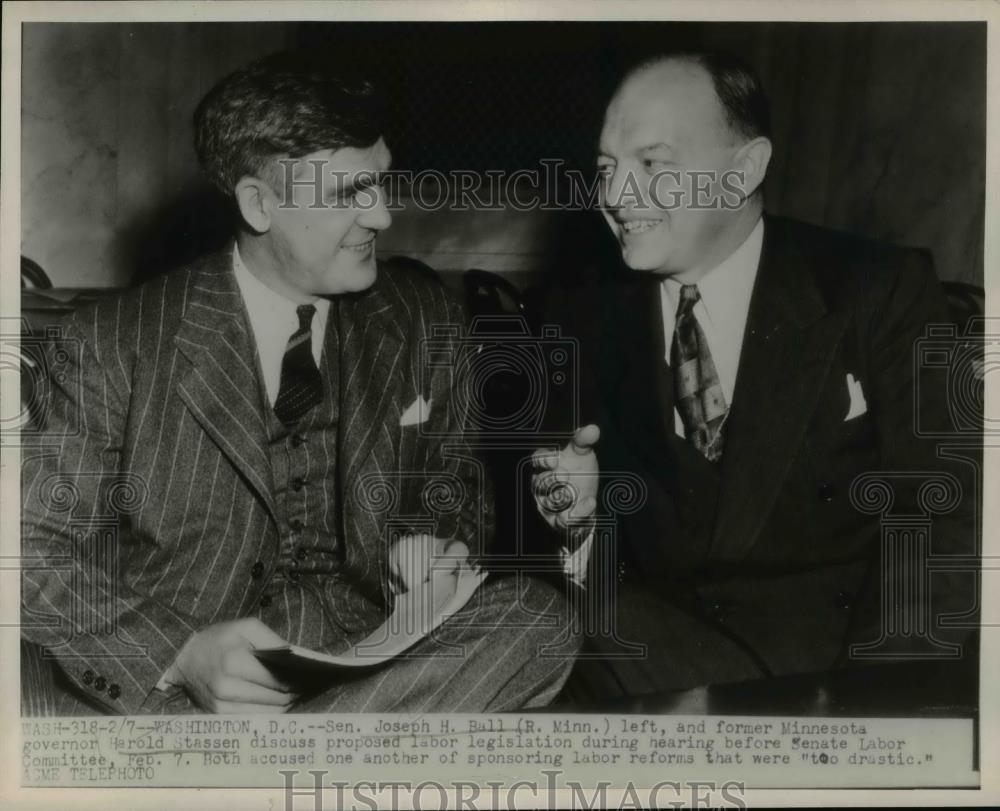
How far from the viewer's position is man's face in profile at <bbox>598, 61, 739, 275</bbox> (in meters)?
2.08

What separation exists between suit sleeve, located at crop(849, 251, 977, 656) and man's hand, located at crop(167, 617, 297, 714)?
3.83 feet

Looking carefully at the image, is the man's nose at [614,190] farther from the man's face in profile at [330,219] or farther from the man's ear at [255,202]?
the man's ear at [255,202]

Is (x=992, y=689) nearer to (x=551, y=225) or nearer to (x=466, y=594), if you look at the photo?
(x=466, y=594)

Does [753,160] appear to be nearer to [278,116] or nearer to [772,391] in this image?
[772,391]

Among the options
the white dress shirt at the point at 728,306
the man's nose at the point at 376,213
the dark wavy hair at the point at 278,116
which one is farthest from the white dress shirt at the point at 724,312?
the dark wavy hair at the point at 278,116

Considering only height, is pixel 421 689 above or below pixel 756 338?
below

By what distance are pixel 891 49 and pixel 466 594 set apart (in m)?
1.39

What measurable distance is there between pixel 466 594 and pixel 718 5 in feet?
4.21

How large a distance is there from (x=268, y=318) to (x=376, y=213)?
30 centimetres

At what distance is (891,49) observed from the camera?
7.03ft

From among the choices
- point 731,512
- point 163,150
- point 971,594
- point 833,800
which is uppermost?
point 163,150

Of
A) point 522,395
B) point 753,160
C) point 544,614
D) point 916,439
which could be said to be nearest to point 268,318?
point 522,395

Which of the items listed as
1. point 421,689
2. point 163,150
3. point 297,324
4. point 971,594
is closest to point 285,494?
point 297,324

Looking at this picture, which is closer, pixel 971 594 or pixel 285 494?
pixel 285 494
